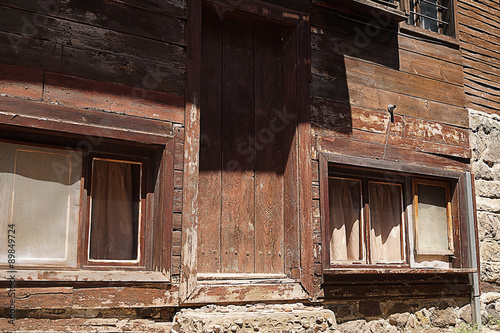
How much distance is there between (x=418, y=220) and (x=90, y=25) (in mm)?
3768

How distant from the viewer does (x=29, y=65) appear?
13.5ft

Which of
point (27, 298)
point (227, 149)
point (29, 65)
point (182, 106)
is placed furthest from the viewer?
point (227, 149)

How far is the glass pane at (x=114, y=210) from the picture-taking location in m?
4.39

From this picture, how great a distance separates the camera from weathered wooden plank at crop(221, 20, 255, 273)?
5047 millimetres

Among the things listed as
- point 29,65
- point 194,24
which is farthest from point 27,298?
point 194,24

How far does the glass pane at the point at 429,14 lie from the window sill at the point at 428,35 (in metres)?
0.31

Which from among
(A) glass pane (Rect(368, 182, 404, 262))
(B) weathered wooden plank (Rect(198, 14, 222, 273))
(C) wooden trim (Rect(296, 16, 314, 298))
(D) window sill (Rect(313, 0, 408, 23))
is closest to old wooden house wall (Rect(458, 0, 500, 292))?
(A) glass pane (Rect(368, 182, 404, 262))

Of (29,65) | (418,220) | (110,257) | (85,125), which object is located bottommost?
(110,257)

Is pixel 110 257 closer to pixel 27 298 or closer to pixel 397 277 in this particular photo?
pixel 27 298

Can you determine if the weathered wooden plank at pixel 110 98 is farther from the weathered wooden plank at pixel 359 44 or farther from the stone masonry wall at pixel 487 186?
the stone masonry wall at pixel 487 186

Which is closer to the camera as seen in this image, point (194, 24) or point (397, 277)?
point (194, 24)

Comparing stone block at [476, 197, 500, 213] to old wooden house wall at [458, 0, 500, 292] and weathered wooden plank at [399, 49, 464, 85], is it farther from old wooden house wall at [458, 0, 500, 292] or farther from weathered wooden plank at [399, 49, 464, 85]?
weathered wooden plank at [399, 49, 464, 85]

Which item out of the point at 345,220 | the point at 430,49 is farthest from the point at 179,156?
the point at 430,49

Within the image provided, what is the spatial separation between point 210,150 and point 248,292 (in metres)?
1.31
